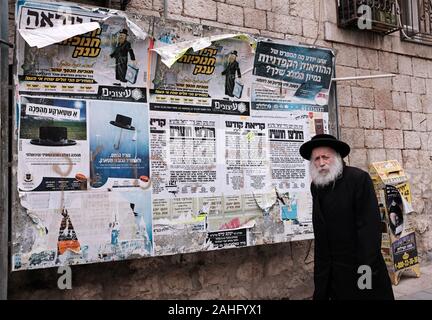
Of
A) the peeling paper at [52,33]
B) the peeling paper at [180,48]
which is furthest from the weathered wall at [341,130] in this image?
the peeling paper at [52,33]

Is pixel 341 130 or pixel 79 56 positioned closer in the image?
pixel 79 56

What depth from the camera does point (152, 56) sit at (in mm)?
3803

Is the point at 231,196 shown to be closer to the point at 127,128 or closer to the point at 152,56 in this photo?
the point at 127,128

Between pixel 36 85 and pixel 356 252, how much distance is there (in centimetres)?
265

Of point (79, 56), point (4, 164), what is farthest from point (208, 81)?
point (4, 164)

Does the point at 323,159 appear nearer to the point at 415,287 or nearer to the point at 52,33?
the point at 52,33

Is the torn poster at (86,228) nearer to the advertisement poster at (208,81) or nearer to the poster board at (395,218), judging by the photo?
the advertisement poster at (208,81)

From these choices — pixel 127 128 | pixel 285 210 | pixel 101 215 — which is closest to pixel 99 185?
pixel 101 215

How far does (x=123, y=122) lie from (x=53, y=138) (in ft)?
1.92

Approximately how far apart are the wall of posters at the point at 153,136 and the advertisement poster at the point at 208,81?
10 mm

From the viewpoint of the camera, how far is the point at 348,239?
2.91 metres

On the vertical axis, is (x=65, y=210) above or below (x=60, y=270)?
above

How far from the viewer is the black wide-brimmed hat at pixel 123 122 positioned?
3.61 meters

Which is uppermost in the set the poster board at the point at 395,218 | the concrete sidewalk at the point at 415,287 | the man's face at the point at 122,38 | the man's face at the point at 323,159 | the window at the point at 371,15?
the window at the point at 371,15
